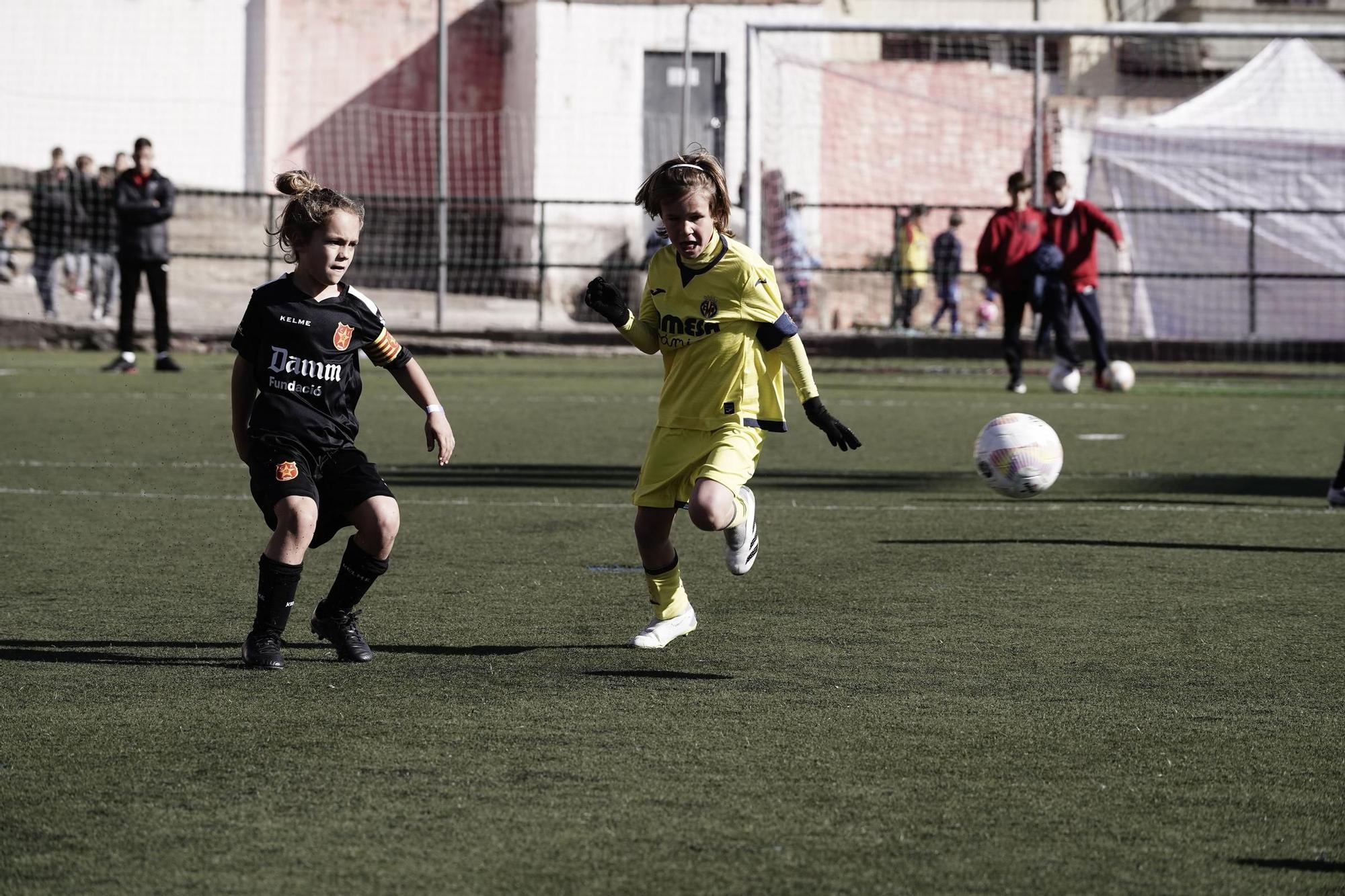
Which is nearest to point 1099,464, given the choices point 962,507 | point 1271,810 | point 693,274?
point 962,507

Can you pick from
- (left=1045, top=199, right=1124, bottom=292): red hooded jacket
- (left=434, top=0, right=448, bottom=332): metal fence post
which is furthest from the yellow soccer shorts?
(left=434, top=0, right=448, bottom=332): metal fence post

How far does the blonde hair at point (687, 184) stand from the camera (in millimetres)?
5746

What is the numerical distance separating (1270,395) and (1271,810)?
14.1 m

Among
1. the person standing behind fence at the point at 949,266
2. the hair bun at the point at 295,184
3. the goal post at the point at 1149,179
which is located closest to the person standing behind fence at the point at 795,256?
the goal post at the point at 1149,179

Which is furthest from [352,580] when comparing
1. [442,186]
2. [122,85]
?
[122,85]

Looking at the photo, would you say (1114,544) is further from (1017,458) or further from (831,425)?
(831,425)

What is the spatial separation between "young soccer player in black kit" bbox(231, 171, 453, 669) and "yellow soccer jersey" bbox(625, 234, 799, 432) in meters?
0.79

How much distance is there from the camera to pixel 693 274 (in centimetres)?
598

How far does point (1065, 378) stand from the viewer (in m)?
16.6

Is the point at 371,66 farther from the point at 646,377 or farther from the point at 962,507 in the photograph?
the point at 962,507

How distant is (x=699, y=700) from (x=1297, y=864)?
1.72 metres

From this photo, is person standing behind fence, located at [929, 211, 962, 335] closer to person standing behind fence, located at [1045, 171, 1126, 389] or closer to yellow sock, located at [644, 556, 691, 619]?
person standing behind fence, located at [1045, 171, 1126, 389]

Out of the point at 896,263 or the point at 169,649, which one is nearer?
the point at 169,649

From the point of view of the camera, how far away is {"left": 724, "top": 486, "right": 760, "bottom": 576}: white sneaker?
19.7 ft
